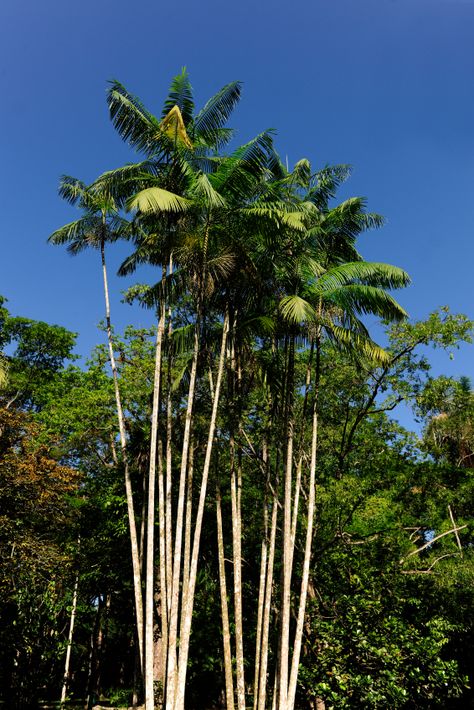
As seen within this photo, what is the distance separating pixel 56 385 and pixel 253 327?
12.9 metres

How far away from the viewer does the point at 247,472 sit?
14117 mm

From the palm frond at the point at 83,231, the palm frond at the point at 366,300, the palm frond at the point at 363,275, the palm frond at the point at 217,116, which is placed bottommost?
the palm frond at the point at 366,300

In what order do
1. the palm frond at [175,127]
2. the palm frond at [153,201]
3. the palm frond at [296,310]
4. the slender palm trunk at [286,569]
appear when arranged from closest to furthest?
the palm frond at [153,201]
the slender palm trunk at [286,569]
the palm frond at [296,310]
the palm frond at [175,127]

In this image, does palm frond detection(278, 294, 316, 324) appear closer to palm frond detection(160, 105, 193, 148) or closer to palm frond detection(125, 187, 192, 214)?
palm frond detection(125, 187, 192, 214)

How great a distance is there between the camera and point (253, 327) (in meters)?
10.5

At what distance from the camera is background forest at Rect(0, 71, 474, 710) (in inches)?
354

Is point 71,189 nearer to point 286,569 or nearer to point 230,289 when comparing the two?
point 230,289

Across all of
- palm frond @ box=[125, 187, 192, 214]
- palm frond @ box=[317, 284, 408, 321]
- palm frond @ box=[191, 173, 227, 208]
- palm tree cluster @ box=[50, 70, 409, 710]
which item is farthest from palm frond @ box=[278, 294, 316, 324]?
palm frond @ box=[125, 187, 192, 214]

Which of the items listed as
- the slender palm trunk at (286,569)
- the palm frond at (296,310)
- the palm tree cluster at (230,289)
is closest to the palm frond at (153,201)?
the palm tree cluster at (230,289)

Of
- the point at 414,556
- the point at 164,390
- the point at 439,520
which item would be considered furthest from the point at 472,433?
the point at 164,390

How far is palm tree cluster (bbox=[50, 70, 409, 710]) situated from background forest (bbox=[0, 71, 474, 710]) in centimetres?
5

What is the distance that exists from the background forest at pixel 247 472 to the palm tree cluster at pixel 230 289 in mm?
46

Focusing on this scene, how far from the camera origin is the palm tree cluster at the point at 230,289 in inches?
331

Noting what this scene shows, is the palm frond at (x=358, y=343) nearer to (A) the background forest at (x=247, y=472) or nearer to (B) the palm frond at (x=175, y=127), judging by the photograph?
(A) the background forest at (x=247, y=472)
